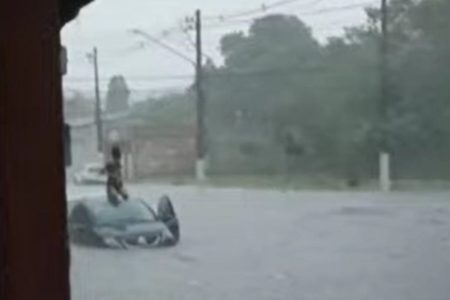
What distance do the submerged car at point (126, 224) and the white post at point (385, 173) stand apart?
4.15ft

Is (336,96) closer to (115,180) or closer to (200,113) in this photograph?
(200,113)

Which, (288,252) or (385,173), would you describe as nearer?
(288,252)

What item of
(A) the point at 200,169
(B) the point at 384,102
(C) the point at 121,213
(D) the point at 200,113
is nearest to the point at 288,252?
(A) the point at 200,169

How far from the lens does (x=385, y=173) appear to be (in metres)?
6.93

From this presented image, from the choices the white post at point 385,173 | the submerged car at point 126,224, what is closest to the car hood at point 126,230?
the submerged car at point 126,224

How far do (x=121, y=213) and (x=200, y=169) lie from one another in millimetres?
1182

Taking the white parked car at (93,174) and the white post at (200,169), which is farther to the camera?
the white post at (200,169)

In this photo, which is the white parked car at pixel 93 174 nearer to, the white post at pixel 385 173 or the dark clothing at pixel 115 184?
the dark clothing at pixel 115 184

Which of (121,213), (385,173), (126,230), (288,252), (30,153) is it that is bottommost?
(288,252)

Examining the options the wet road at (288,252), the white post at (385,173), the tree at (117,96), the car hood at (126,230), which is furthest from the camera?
the white post at (385,173)

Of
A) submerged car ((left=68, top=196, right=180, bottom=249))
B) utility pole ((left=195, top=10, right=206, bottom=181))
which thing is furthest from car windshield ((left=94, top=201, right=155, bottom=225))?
utility pole ((left=195, top=10, right=206, bottom=181))

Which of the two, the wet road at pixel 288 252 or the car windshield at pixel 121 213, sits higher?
the car windshield at pixel 121 213

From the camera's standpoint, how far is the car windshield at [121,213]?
18.5 feet

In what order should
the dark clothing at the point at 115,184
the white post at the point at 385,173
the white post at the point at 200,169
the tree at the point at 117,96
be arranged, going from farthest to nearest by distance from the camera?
the white post at the point at 385,173, the white post at the point at 200,169, the tree at the point at 117,96, the dark clothing at the point at 115,184
